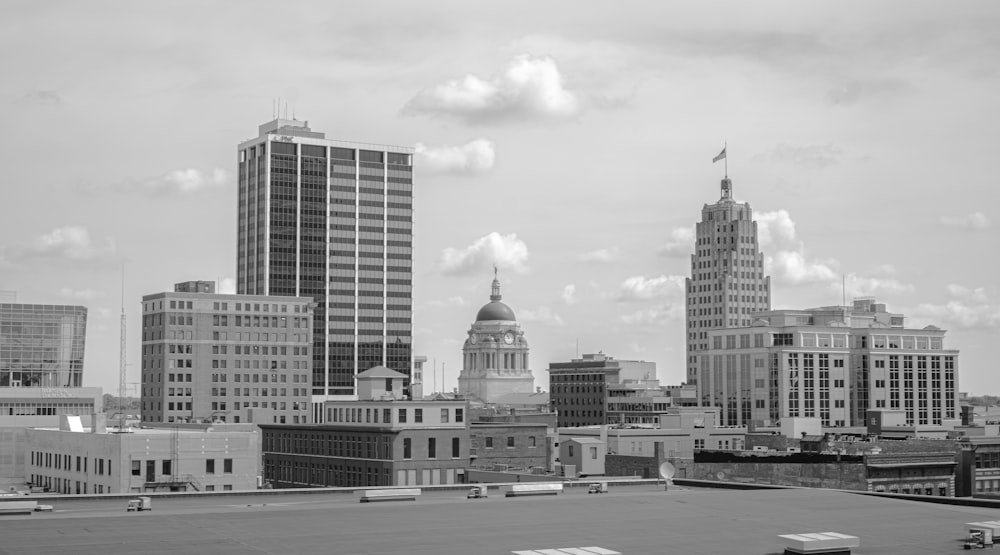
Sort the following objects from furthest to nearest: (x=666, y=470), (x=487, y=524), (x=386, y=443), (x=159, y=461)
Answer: (x=386, y=443) → (x=159, y=461) → (x=666, y=470) → (x=487, y=524)

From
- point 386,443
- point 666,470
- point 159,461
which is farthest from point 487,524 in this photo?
point 386,443

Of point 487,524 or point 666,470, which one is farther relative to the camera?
point 666,470

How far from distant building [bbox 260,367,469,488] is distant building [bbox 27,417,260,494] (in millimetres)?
30342

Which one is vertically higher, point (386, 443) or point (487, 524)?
point (487, 524)

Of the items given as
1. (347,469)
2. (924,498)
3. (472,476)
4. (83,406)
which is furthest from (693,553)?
(83,406)

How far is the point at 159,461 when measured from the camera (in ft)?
357

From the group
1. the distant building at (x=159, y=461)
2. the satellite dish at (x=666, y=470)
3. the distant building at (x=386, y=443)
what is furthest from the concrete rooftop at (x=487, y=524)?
the distant building at (x=386, y=443)

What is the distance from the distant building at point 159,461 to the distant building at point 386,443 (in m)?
30.3

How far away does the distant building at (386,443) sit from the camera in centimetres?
14562

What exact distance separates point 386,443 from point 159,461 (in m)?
40.1

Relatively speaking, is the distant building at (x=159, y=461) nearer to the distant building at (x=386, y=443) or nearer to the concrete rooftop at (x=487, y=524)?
the distant building at (x=386, y=443)

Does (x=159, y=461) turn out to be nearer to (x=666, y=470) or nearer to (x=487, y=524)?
(x=666, y=470)

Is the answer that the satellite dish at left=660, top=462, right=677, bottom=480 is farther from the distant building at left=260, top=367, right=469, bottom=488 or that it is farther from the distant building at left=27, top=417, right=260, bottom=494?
the distant building at left=260, top=367, right=469, bottom=488

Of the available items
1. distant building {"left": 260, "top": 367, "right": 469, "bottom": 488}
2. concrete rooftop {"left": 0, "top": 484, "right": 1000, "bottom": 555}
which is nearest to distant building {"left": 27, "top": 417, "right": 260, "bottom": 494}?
distant building {"left": 260, "top": 367, "right": 469, "bottom": 488}
